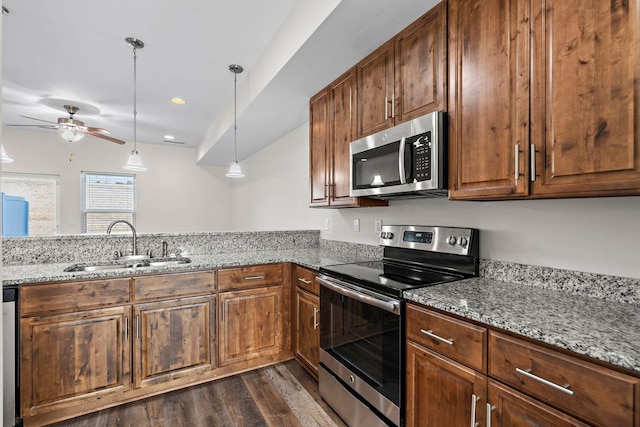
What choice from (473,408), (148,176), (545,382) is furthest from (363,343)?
(148,176)

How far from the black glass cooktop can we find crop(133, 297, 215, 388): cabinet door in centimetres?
97

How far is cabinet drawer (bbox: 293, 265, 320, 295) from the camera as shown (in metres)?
2.24

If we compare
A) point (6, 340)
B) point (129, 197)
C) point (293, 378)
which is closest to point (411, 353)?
point (293, 378)

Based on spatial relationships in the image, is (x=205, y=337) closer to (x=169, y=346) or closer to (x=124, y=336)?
(x=169, y=346)

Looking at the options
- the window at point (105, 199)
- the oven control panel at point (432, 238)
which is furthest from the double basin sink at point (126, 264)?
the window at point (105, 199)

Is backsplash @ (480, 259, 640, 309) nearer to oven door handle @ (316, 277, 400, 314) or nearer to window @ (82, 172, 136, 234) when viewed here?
oven door handle @ (316, 277, 400, 314)

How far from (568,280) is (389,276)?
81 centimetres

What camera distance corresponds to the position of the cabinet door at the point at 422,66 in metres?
1.60

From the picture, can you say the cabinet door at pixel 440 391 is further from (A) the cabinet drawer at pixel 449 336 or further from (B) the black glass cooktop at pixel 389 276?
(B) the black glass cooktop at pixel 389 276

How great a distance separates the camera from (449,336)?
1.23 meters

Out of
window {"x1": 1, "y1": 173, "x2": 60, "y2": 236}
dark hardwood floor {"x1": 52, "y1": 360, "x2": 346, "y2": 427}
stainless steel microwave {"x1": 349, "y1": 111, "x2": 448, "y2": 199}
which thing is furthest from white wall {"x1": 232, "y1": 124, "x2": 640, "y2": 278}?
window {"x1": 1, "y1": 173, "x2": 60, "y2": 236}

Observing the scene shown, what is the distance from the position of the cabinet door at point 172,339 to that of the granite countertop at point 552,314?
155cm

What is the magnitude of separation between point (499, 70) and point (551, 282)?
992 millimetres

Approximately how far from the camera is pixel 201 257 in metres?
2.63
